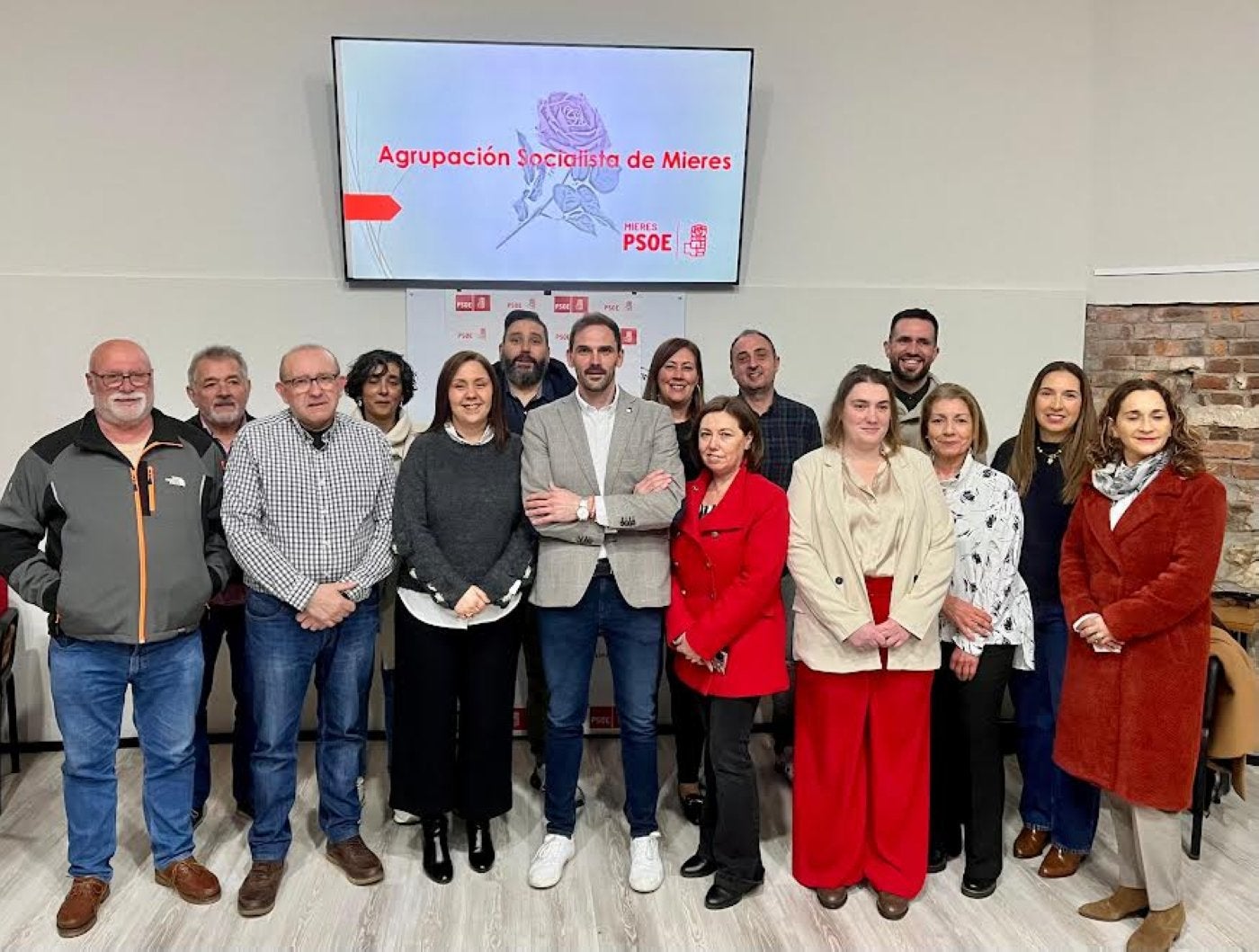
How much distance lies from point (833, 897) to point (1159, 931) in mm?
905

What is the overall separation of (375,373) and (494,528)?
0.83 meters

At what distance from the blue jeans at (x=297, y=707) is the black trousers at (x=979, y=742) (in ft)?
6.00

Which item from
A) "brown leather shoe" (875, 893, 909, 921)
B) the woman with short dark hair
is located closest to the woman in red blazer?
"brown leather shoe" (875, 893, 909, 921)

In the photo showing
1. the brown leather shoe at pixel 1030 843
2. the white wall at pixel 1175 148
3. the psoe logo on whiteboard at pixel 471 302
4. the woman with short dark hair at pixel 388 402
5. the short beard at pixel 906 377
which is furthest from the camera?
the psoe logo on whiteboard at pixel 471 302

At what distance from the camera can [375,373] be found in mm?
3227

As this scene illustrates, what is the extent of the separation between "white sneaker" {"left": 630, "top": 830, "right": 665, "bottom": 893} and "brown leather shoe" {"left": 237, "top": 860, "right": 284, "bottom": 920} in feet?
3.61

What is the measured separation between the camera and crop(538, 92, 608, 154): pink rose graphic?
13.0 feet

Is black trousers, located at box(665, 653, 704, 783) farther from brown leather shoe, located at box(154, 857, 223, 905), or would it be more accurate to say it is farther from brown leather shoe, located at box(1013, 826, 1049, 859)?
brown leather shoe, located at box(154, 857, 223, 905)

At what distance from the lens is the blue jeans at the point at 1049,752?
118 inches

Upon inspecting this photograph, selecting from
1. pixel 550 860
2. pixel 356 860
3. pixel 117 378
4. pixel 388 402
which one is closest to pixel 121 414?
pixel 117 378

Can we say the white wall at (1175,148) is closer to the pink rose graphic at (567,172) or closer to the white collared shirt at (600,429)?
the pink rose graphic at (567,172)

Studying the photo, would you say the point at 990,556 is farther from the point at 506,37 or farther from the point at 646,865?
the point at 506,37

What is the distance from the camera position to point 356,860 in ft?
9.70

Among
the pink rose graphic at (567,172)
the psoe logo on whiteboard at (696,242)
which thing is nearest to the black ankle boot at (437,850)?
the pink rose graphic at (567,172)
